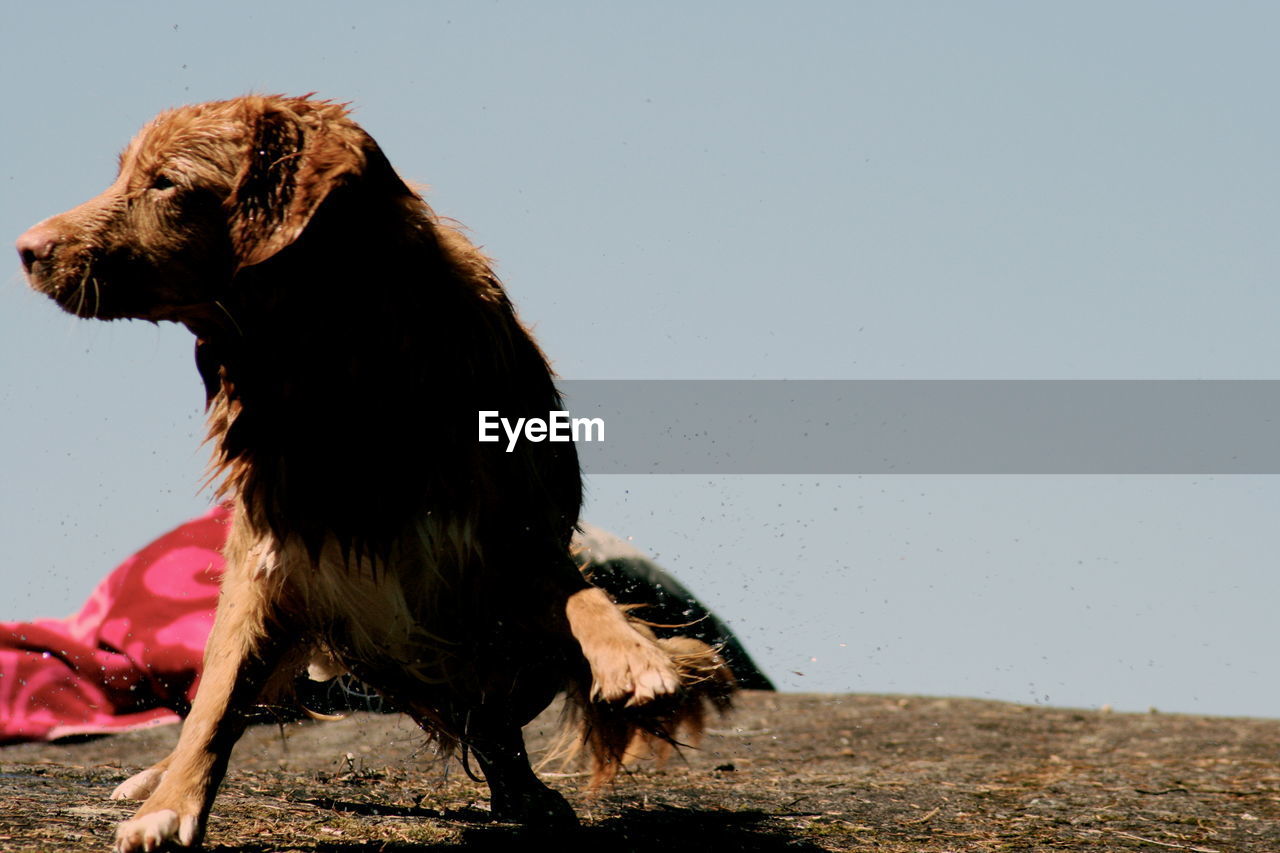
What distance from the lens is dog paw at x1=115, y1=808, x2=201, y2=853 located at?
3.72 meters

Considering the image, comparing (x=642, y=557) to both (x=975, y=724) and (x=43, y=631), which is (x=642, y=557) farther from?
(x=43, y=631)

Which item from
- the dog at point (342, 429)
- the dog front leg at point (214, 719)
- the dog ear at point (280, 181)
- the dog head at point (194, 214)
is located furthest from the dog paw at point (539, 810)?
the dog ear at point (280, 181)

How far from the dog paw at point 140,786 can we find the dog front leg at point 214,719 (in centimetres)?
99

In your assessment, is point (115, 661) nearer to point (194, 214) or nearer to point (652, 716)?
point (194, 214)

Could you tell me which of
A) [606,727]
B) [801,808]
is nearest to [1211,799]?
[801,808]

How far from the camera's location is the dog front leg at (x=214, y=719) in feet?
12.4

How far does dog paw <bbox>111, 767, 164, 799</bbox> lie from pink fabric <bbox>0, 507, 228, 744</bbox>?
11.3 ft

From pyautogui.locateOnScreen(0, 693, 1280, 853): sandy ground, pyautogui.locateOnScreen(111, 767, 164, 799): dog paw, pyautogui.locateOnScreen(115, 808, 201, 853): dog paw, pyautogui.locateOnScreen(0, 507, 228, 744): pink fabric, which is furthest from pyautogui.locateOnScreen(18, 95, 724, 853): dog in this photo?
pyautogui.locateOnScreen(0, 507, 228, 744): pink fabric

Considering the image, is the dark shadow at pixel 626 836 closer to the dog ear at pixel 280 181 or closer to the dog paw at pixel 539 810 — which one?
the dog paw at pixel 539 810

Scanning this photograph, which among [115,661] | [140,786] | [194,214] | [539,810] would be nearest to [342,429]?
[194,214]

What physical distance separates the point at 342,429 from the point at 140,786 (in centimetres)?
194

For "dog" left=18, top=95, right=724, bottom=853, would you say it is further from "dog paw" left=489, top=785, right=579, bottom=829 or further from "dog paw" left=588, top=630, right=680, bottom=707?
"dog paw" left=489, top=785, right=579, bottom=829

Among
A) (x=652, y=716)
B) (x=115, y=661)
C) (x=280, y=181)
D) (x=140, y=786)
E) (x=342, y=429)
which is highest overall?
(x=280, y=181)

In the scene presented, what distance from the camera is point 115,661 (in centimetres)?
869
